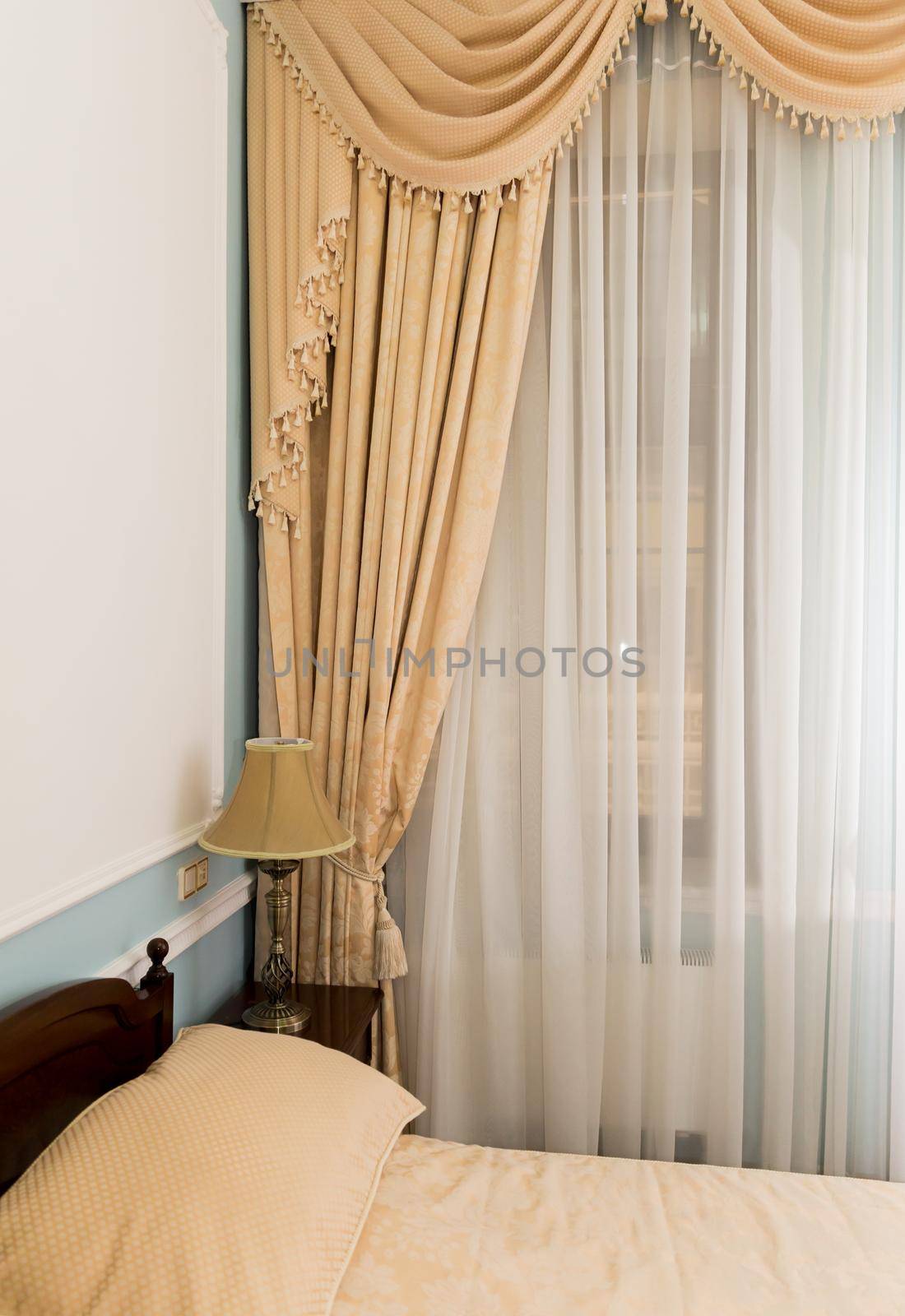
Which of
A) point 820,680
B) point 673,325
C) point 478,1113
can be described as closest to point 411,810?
point 478,1113

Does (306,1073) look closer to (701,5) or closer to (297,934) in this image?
(297,934)

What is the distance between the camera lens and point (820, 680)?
210cm

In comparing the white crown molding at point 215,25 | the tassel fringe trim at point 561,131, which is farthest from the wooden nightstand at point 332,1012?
the white crown molding at point 215,25

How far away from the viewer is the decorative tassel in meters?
2.10

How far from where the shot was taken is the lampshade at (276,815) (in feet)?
5.80

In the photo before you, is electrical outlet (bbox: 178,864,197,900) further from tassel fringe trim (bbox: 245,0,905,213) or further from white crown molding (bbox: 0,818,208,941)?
tassel fringe trim (bbox: 245,0,905,213)

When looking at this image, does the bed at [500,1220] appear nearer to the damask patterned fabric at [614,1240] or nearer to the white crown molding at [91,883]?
the damask patterned fabric at [614,1240]

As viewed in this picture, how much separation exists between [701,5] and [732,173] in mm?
347

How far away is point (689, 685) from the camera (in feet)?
7.07

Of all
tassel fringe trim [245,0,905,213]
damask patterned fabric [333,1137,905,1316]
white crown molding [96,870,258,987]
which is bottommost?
damask patterned fabric [333,1137,905,1316]

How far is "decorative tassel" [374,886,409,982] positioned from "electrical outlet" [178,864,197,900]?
0.46 m

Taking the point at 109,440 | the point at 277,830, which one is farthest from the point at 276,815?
the point at 109,440

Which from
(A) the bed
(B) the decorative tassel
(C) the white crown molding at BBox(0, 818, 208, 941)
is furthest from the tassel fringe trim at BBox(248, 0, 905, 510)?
(A) the bed

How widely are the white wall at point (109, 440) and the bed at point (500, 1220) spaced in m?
0.23
